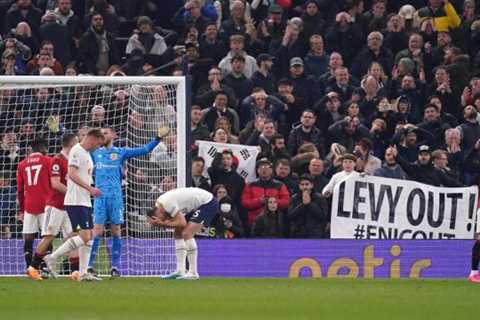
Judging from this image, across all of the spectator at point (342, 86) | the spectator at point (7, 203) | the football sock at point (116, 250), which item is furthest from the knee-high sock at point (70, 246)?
the spectator at point (342, 86)

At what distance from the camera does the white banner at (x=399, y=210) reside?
24031 millimetres

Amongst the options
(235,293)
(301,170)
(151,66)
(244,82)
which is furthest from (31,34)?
(235,293)

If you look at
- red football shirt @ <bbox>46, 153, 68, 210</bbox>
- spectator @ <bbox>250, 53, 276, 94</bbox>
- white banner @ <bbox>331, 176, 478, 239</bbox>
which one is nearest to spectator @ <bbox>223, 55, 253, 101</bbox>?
spectator @ <bbox>250, 53, 276, 94</bbox>

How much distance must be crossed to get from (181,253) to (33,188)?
234cm

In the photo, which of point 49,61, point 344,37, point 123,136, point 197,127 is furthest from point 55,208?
point 344,37

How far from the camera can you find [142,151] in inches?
855

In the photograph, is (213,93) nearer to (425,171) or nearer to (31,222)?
(425,171)

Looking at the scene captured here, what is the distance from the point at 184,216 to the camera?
2122cm

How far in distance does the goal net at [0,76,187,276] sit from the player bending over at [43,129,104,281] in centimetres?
257

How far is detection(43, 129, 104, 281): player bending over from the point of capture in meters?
19.9

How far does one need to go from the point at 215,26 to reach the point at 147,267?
642 cm

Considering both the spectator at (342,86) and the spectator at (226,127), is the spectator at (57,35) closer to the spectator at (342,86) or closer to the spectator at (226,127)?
the spectator at (226,127)

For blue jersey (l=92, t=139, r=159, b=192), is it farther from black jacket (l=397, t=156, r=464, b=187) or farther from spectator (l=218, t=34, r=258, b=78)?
spectator (l=218, t=34, r=258, b=78)

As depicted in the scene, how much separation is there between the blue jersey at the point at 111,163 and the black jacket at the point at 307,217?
3.26 metres
